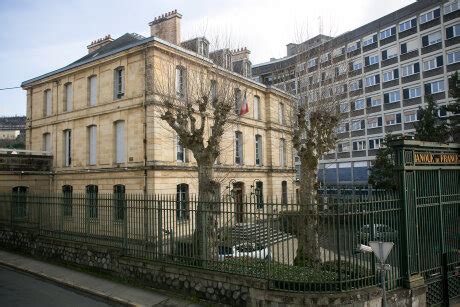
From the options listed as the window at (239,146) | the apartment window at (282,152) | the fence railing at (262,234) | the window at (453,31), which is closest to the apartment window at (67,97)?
the window at (239,146)

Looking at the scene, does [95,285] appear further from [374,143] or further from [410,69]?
[374,143]

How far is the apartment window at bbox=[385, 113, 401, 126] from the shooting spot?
41.8 meters

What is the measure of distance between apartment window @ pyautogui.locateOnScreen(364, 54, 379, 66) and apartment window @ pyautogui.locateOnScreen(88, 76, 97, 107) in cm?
3300

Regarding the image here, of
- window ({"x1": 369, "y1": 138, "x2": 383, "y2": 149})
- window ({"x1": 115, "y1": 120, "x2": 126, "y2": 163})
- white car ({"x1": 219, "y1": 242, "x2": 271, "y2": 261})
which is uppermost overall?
window ({"x1": 369, "y1": 138, "x2": 383, "y2": 149})

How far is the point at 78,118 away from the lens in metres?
24.2

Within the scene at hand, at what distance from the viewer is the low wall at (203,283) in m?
7.78

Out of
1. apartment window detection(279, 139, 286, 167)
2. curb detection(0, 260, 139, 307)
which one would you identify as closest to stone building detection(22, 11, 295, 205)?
apartment window detection(279, 139, 286, 167)

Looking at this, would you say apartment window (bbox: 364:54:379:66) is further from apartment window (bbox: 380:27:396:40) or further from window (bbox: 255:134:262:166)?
window (bbox: 255:134:262:166)

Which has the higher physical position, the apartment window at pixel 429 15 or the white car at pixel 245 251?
the apartment window at pixel 429 15

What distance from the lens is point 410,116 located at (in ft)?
133

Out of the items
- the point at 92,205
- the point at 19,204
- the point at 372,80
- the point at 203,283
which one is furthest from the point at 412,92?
the point at 19,204

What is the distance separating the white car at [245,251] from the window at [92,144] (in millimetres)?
16787

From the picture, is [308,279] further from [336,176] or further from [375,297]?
[336,176]

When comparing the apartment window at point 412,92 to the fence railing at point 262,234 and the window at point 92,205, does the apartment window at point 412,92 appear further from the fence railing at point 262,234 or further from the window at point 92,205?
the window at point 92,205
